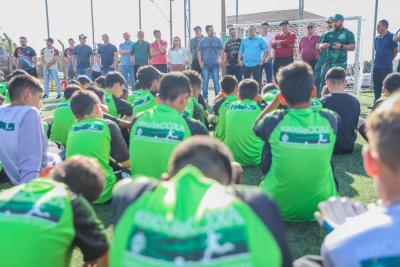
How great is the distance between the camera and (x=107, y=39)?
1404cm

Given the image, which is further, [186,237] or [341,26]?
[341,26]

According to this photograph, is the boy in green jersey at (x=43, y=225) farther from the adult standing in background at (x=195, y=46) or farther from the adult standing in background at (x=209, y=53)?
the adult standing in background at (x=195, y=46)

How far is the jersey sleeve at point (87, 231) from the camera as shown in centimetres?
236

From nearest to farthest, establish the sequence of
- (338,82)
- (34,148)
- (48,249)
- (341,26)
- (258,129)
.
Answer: (48,249) < (258,129) < (34,148) < (338,82) < (341,26)

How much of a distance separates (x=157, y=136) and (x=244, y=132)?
210 cm

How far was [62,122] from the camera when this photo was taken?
20.7ft

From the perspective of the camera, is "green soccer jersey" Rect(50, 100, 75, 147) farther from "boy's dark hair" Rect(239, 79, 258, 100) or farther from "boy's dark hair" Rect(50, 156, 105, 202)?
"boy's dark hair" Rect(50, 156, 105, 202)

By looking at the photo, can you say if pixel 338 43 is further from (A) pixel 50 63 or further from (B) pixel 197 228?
(A) pixel 50 63

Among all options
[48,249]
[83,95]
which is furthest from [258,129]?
[48,249]

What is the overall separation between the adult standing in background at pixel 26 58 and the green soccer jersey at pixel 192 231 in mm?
13927

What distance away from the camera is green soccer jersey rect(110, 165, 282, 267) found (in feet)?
4.73

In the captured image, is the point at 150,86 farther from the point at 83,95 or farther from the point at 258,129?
the point at 258,129

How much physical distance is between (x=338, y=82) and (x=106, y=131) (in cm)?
362

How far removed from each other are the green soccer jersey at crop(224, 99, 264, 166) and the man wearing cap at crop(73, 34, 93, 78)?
9782 mm
